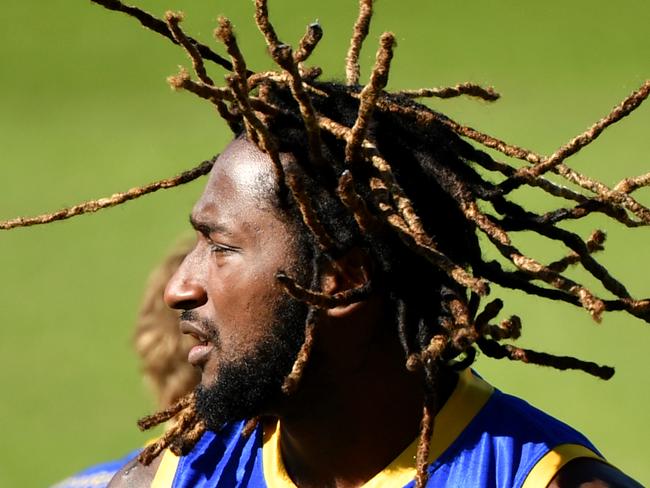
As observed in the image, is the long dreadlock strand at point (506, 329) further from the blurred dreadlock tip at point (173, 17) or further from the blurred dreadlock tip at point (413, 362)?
the blurred dreadlock tip at point (173, 17)

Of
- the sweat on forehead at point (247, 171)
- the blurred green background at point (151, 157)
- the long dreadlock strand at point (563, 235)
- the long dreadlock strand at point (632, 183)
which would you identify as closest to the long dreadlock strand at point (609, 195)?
the long dreadlock strand at point (632, 183)

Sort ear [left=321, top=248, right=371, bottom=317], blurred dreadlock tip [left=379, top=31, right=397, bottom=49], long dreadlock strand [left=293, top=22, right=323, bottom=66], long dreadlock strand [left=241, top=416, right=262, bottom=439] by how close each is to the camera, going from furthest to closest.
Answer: long dreadlock strand [left=241, top=416, right=262, bottom=439]
long dreadlock strand [left=293, top=22, right=323, bottom=66]
ear [left=321, top=248, right=371, bottom=317]
blurred dreadlock tip [left=379, top=31, right=397, bottom=49]

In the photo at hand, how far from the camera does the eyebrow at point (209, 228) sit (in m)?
3.12

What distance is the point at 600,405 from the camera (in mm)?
7309

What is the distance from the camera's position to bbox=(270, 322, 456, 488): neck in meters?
3.15

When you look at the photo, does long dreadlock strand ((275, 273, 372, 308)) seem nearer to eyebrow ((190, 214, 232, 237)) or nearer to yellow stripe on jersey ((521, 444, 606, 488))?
eyebrow ((190, 214, 232, 237))

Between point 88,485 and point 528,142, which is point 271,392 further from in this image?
point 528,142

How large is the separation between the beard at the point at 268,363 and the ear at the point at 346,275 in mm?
70

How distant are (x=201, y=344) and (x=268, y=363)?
18 cm

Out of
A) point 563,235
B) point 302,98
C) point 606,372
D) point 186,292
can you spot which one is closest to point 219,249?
point 186,292

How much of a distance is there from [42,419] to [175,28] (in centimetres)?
476

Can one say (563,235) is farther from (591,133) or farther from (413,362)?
(413,362)

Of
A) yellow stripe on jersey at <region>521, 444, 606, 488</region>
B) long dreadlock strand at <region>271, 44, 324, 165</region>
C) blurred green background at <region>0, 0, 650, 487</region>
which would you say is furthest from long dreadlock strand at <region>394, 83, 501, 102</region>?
blurred green background at <region>0, 0, 650, 487</region>

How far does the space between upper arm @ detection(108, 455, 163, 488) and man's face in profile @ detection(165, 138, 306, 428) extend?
40 centimetres
